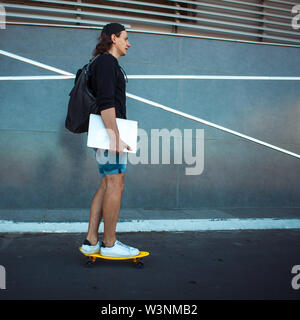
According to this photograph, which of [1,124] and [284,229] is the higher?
[1,124]

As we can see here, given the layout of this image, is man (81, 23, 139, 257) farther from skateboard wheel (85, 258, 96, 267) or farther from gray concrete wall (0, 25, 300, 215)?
gray concrete wall (0, 25, 300, 215)

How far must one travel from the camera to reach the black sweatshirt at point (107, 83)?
8.09 ft

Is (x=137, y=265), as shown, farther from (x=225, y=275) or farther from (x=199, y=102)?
(x=199, y=102)

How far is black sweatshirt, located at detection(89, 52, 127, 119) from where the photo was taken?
2467 mm

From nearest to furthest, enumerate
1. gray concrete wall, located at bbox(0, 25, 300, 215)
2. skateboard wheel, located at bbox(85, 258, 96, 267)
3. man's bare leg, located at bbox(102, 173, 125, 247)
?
1. man's bare leg, located at bbox(102, 173, 125, 247)
2. skateboard wheel, located at bbox(85, 258, 96, 267)
3. gray concrete wall, located at bbox(0, 25, 300, 215)

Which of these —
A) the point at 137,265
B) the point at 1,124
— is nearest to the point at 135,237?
the point at 137,265

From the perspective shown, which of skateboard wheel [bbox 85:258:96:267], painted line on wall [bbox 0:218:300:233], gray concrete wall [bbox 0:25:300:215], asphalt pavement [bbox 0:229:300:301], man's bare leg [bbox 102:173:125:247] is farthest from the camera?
gray concrete wall [bbox 0:25:300:215]

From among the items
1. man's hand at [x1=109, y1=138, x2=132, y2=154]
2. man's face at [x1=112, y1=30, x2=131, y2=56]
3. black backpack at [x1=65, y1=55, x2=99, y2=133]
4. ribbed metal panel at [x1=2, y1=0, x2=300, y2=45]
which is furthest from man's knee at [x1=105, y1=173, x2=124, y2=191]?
ribbed metal panel at [x1=2, y1=0, x2=300, y2=45]

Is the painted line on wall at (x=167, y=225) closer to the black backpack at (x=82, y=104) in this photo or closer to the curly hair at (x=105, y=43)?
the black backpack at (x=82, y=104)

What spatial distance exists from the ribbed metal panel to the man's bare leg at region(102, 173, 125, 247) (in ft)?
12.4

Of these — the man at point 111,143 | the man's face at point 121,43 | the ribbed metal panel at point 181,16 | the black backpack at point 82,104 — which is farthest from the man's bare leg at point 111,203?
the ribbed metal panel at point 181,16

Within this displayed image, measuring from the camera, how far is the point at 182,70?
230 inches

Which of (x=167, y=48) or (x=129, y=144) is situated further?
(x=167, y=48)
